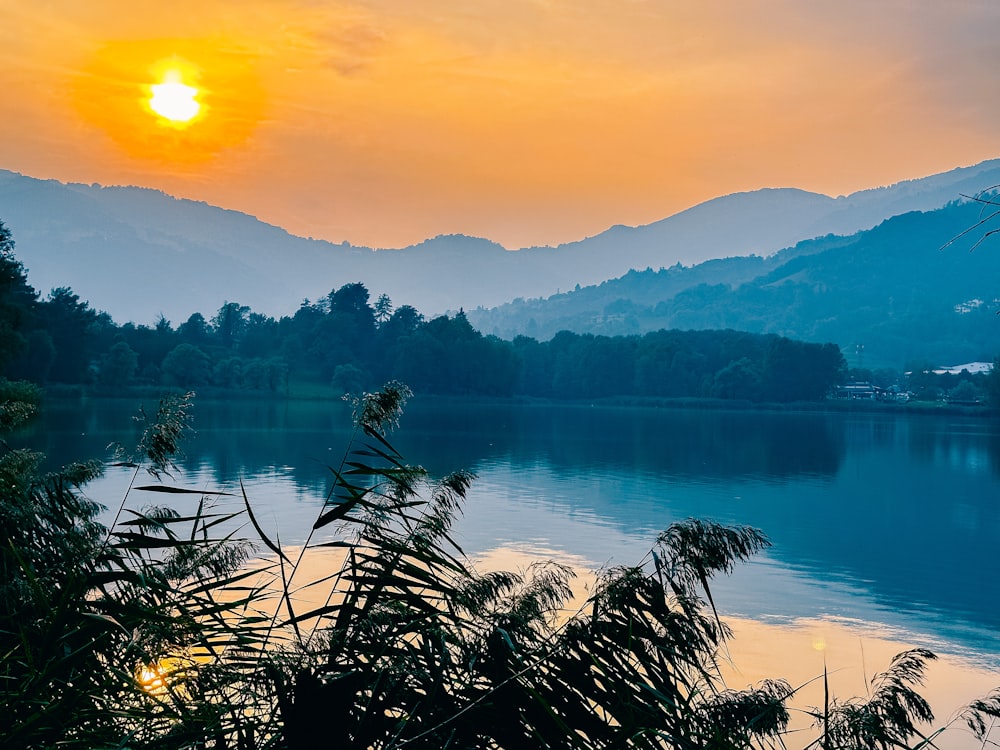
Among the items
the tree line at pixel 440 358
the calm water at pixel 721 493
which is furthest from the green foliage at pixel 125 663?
the tree line at pixel 440 358

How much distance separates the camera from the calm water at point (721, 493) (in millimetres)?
21312

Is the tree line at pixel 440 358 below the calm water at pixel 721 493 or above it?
above

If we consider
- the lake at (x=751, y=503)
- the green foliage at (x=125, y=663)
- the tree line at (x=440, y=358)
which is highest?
the tree line at (x=440, y=358)

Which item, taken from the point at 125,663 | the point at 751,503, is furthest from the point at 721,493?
the point at 125,663

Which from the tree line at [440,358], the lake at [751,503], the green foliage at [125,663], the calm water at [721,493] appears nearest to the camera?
the green foliage at [125,663]

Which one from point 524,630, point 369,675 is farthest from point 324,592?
point 369,675

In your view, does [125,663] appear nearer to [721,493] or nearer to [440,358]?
[721,493]

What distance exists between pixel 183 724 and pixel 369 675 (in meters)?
0.77

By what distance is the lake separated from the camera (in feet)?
58.7

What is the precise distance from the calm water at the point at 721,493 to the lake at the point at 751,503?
10cm

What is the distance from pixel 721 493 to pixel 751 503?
238 centimetres

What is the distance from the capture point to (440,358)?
110m

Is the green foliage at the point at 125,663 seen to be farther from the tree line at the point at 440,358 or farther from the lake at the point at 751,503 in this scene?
the tree line at the point at 440,358

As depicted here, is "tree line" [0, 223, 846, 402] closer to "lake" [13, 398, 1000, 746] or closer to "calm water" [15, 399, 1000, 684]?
"calm water" [15, 399, 1000, 684]
